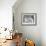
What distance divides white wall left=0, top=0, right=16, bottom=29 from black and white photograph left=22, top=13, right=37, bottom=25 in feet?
2.99

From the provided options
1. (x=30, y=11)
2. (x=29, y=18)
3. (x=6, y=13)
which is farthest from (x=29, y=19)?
(x=6, y=13)

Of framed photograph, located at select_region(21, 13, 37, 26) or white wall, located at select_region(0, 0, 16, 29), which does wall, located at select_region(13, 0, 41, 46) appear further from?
white wall, located at select_region(0, 0, 16, 29)

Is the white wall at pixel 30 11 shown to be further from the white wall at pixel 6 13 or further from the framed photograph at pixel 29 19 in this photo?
the white wall at pixel 6 13

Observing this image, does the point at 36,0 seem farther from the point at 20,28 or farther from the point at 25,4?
the point at 20,28

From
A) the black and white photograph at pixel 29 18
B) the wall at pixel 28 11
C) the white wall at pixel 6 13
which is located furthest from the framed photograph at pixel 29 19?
the white wall at pixel 6 13

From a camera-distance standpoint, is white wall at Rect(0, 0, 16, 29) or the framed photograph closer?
white wall at Rect(0, 0, 16, 29)

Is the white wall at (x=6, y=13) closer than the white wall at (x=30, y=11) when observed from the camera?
Yes

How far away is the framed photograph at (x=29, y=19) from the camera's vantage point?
488cm

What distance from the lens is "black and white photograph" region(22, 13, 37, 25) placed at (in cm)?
488

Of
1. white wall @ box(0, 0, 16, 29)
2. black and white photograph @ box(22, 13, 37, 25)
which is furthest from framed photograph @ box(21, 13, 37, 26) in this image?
white wall @ box(0, 0, 16, 29)

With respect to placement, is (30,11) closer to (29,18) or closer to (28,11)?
(28,11)

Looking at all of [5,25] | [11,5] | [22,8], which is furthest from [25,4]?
[5,25]

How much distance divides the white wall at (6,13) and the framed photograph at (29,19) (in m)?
0.89

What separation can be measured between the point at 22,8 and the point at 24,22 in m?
0.62
